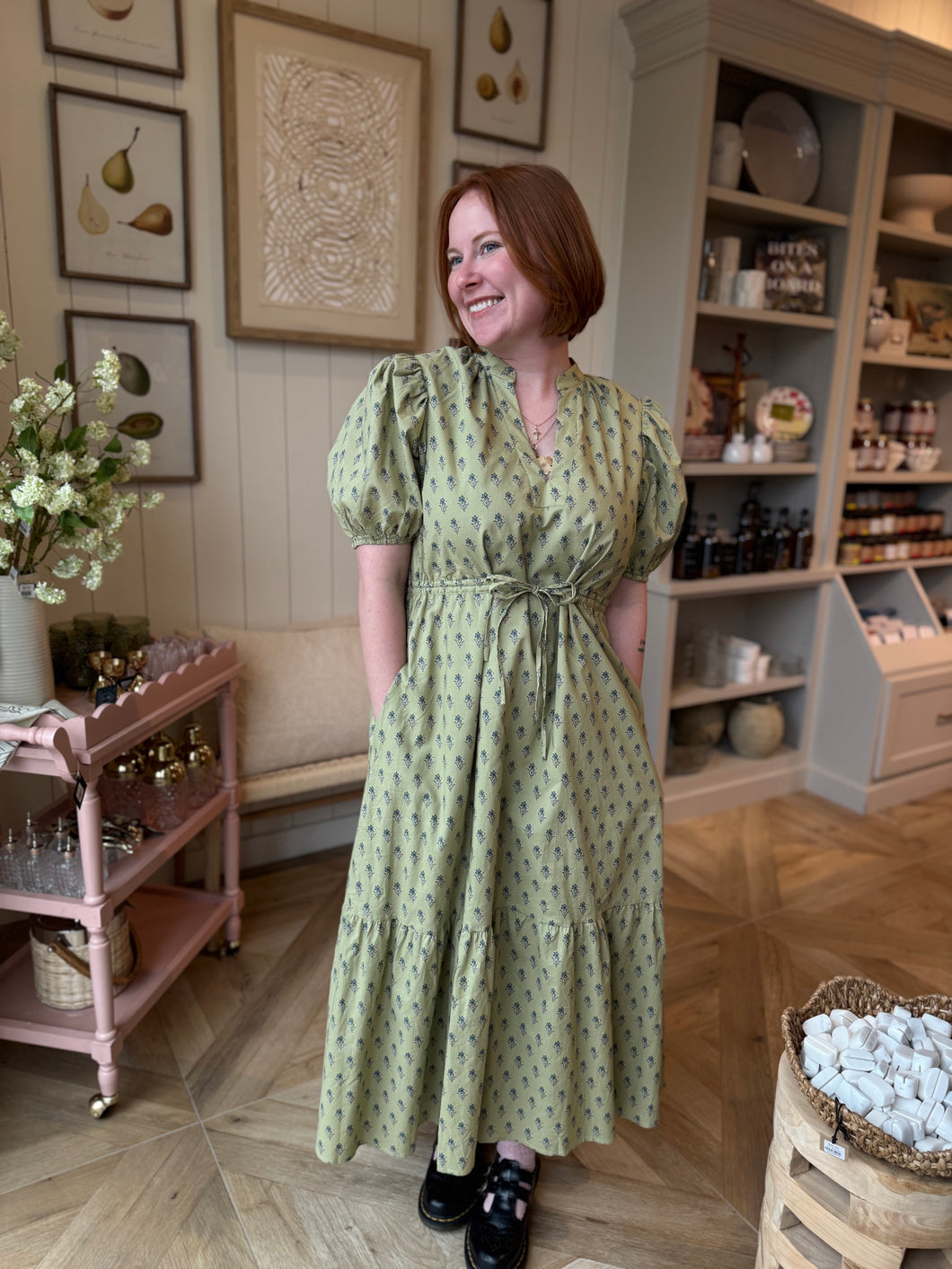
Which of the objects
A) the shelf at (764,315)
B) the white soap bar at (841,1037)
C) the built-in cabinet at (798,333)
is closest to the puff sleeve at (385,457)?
the white soap bar at (841,1037)

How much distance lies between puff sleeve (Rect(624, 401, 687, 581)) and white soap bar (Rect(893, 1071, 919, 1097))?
0.82 metres

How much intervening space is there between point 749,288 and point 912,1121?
2.45 metres

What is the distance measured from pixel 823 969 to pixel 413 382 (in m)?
1.83

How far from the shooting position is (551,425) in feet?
4.48

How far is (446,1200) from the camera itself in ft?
5.08

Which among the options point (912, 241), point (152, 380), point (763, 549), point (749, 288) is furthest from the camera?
point (912, 241)

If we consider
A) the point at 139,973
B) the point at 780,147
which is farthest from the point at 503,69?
the point at 139,973

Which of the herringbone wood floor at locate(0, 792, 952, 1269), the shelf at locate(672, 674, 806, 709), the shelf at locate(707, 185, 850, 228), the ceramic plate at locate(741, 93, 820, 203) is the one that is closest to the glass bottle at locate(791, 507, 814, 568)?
the shelf at locate(672, 674, 806, 709)

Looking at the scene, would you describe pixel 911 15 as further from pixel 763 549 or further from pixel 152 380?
pixel 152 380

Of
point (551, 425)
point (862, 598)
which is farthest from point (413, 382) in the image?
point (862, 598)

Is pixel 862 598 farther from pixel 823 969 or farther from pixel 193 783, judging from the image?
pixel 193 783

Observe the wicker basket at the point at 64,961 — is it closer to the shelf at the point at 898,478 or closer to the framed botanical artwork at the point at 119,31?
the framed botanical artwork at the point at 119,31

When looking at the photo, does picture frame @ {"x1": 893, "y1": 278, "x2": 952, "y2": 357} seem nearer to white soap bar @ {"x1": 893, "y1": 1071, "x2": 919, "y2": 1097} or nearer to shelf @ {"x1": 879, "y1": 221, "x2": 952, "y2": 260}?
shelf @ {"x1": 879, "y1": 221, "x2": 952, "y2": 260}

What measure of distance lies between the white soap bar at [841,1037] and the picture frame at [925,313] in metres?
2.86
